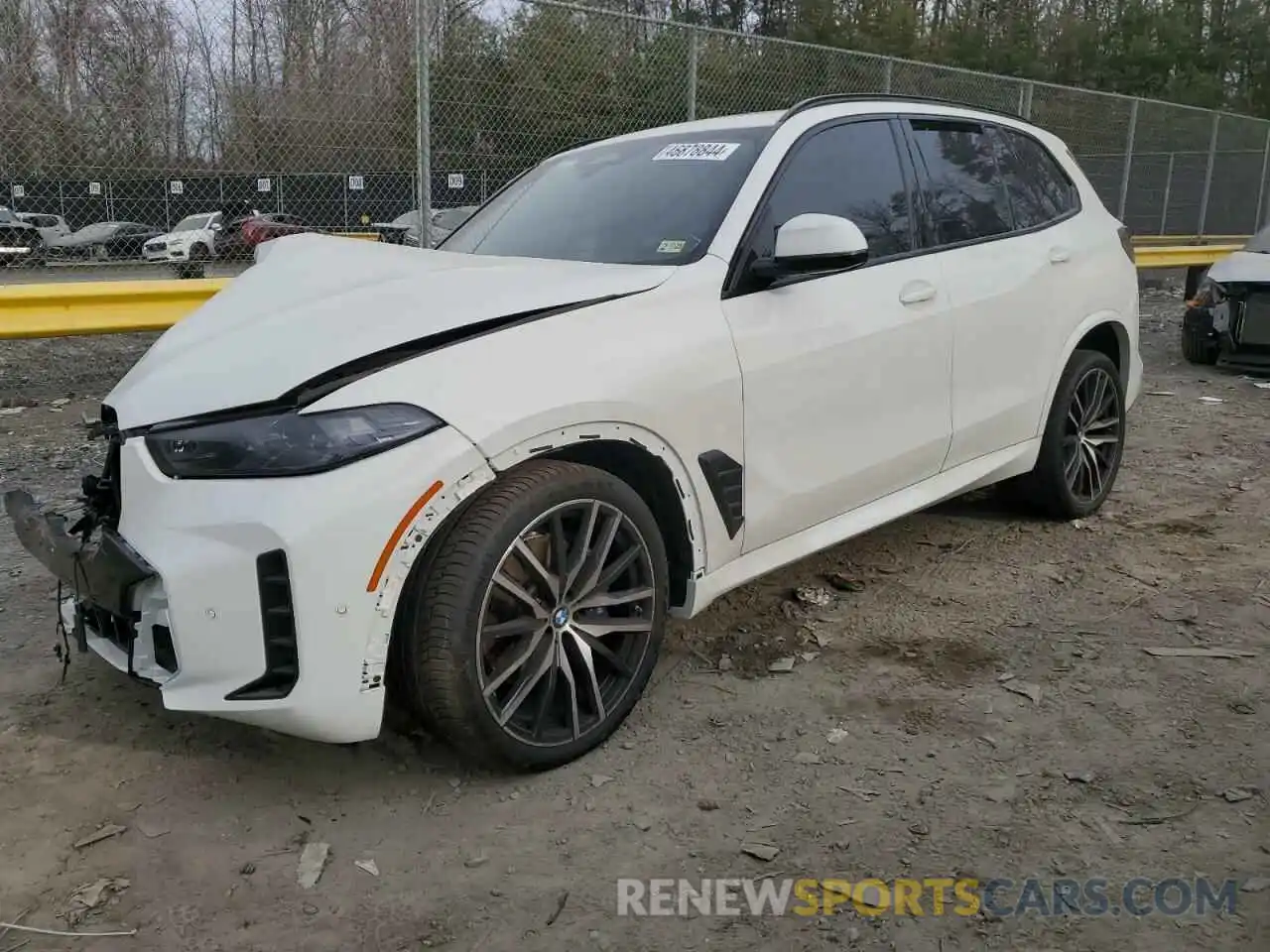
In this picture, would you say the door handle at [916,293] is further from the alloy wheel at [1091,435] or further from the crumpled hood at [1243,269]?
the crumpled hood at [1243,269]

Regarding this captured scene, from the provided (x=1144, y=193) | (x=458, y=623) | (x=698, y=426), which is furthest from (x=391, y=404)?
(x=1144, y=193)

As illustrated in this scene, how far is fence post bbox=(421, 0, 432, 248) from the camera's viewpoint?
22.8ft

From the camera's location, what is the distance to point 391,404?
98.0 inches

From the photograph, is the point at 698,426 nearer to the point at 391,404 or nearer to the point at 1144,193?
the point at 391,404

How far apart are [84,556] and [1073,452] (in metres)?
3.89

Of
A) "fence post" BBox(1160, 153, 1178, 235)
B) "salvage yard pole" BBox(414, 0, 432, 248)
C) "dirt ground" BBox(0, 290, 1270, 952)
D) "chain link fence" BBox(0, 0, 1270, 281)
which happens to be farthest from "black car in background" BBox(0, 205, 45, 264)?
"fence post" BBox(1160, 153, 1178, 235)

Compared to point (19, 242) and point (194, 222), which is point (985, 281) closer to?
point (194, 222)

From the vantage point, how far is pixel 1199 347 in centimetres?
896

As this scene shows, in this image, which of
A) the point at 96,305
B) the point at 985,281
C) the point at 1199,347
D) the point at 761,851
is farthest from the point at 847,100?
the point at 1199,347

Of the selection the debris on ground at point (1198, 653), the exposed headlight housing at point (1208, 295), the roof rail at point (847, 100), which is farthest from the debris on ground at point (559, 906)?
the exposed headlight housing at point (1208, 295)

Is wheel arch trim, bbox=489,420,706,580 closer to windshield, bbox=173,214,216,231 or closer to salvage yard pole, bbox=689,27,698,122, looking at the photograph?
windshield, bbox=173,214,216,231

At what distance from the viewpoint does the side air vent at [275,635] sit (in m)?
2.37

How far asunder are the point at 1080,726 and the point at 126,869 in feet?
8.25

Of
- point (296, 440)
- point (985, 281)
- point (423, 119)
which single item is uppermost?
point (423, 119)
